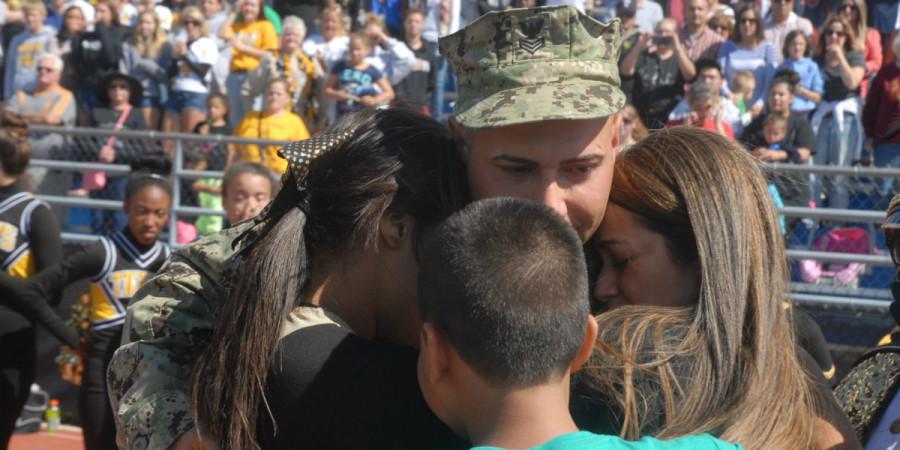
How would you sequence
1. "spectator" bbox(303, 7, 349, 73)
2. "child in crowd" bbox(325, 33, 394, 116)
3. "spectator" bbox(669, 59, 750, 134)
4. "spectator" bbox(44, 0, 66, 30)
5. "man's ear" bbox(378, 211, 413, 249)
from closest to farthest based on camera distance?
"man's ear" bbox(378, 211, 413, 249) < "spectator" bbox(669, 59, 750, 134) < "child in crowd" bbox(325, 33, 394, 116) < "spectator" bbox(303, 7, 349, 73) < "spectator" bbox(44, 0, 66, 30)

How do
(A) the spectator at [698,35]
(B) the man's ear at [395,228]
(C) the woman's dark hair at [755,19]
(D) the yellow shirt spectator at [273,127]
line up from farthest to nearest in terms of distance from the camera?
(A) the spectator at [698,35]
(C) the woman's dark hair at [755,19]
(D) the yellow shirt spectator at [273,127]
(B) the man's ear at [395,228]

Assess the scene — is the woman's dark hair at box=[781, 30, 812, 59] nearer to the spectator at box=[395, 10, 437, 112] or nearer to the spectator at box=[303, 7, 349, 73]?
the spectator at box=[395, 10, 437, 112]

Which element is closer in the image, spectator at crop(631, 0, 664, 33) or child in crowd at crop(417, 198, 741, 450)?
child in crowd at crop(417, 198, 741, 450)

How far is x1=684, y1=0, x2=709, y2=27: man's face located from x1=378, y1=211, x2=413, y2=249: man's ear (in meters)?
8.21

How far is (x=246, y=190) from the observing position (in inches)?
237

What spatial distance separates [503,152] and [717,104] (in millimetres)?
6598

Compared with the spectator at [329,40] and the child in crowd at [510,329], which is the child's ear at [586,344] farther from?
the spectator at [329,40]

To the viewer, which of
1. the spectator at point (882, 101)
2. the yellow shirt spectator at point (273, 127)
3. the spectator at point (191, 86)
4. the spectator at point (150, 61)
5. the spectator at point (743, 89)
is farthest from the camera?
the spectator at point (150, 61)

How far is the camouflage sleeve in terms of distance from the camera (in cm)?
230

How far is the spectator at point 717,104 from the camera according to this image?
344 inches

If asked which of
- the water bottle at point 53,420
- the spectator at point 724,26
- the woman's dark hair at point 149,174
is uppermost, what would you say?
the spectator at point 724,26

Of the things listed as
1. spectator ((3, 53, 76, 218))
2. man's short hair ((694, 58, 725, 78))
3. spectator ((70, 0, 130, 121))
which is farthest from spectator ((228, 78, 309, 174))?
man's short hair ((694, 58, 725, 78))

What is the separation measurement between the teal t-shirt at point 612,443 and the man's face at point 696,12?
8.61m

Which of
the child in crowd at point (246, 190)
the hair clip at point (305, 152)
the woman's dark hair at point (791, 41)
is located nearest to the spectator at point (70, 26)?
the woman's dark hair at point (791, 41)
